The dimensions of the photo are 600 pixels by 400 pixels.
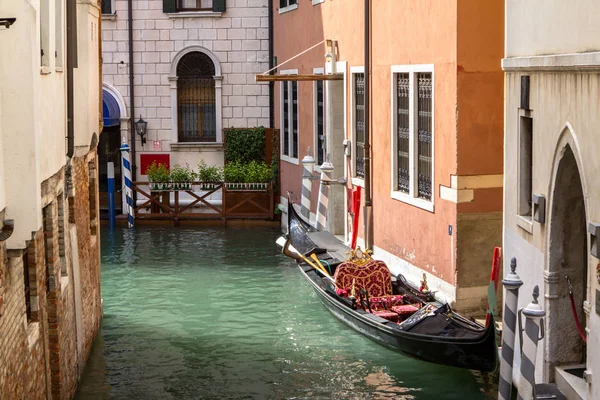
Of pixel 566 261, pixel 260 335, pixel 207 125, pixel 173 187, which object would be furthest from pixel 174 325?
pixel 207 125

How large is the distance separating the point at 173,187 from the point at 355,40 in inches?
237

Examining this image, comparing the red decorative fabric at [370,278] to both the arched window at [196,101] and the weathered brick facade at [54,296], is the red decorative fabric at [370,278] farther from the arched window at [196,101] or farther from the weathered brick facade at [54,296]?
the arched window at [196,101]

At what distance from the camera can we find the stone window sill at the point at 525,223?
28.0ft

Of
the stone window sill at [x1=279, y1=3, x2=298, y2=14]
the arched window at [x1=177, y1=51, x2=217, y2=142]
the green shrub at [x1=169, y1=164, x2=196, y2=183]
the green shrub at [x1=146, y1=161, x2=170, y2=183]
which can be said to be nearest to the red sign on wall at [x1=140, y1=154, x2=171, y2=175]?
the arched window at [x1=177, y1=51, x2=217, y2=142]

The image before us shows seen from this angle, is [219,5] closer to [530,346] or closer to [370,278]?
[370,278]

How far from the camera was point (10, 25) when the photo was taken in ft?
21.9

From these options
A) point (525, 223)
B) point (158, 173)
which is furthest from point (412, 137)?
point (158, 173)

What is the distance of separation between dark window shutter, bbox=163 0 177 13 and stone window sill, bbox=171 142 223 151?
2.39 metres

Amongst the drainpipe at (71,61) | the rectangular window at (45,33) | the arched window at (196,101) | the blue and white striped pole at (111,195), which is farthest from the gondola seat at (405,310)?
the arched window at (196,101)

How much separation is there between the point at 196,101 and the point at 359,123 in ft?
23.3

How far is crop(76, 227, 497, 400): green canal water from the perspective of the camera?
10.0 metres

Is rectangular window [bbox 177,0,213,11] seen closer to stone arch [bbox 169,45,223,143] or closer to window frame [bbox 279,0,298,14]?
stone arch [bbox 169,45,223,143]

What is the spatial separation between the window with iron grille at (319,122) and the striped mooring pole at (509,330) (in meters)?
9.73

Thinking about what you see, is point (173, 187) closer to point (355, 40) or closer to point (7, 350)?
point (355, 40)
